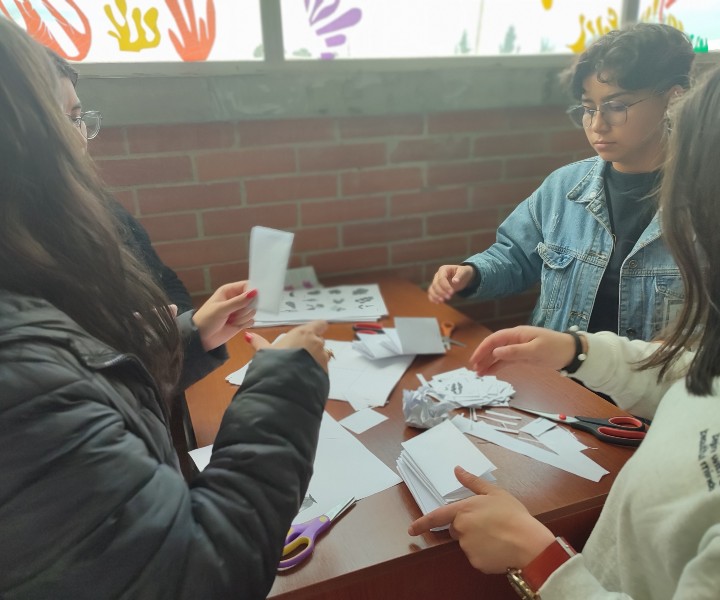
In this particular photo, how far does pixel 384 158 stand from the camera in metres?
1.81

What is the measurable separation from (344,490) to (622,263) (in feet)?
2.80

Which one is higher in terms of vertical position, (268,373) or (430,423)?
(268,373)

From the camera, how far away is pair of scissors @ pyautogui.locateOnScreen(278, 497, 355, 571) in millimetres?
717

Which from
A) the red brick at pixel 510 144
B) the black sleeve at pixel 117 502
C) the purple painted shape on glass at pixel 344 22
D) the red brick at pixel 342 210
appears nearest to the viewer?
the black sleeve at pixel 117 502

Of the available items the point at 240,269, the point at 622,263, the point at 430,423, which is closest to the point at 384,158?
the point at 240,269

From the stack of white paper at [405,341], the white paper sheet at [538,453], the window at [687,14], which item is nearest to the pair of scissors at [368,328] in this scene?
the stack of white paper at [405,341]

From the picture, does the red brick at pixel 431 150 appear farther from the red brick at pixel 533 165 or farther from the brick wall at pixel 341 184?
the red brick at pixel 533 165

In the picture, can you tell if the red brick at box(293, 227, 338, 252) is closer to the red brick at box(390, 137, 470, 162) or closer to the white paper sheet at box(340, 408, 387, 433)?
the red brick at box(390, 137, 470, 162)

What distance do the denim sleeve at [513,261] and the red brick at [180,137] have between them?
815 millimetres

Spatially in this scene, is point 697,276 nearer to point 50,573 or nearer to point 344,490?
point 344,490

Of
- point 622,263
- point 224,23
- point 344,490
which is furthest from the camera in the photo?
point 224,23

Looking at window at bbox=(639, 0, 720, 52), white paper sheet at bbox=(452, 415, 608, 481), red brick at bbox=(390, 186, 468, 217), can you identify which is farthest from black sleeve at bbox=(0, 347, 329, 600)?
window at bbox=(639, 0, 720, 52)

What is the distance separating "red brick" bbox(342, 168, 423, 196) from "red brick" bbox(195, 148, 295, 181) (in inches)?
7.9

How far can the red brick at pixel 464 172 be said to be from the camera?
6.19ft
